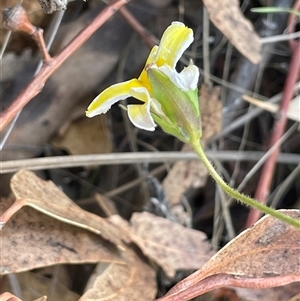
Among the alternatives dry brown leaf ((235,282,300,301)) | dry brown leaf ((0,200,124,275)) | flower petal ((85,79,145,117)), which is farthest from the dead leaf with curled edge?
flower petal ((85,79,145,117))

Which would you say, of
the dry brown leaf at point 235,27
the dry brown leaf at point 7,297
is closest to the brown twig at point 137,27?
the dry brown leaf at point 235,27

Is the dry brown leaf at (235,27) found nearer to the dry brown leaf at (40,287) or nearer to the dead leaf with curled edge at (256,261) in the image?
the dead leaf with curled edge at (256,261)

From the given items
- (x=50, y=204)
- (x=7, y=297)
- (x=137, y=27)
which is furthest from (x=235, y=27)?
(x=7, y=297)

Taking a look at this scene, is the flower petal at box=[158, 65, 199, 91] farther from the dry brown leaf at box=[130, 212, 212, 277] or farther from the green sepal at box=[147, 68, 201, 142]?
the dry brown leaf at box=[130, 212, 212, 277]

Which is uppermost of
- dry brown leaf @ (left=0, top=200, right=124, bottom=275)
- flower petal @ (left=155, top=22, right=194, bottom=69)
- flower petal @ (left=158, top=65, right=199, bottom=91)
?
flower petal @ (left=155, top=22, right=194, bottom=69)

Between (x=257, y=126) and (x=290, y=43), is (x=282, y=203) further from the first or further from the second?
(x=290, y=43)

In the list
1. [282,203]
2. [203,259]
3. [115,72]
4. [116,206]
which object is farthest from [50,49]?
[282,203]
